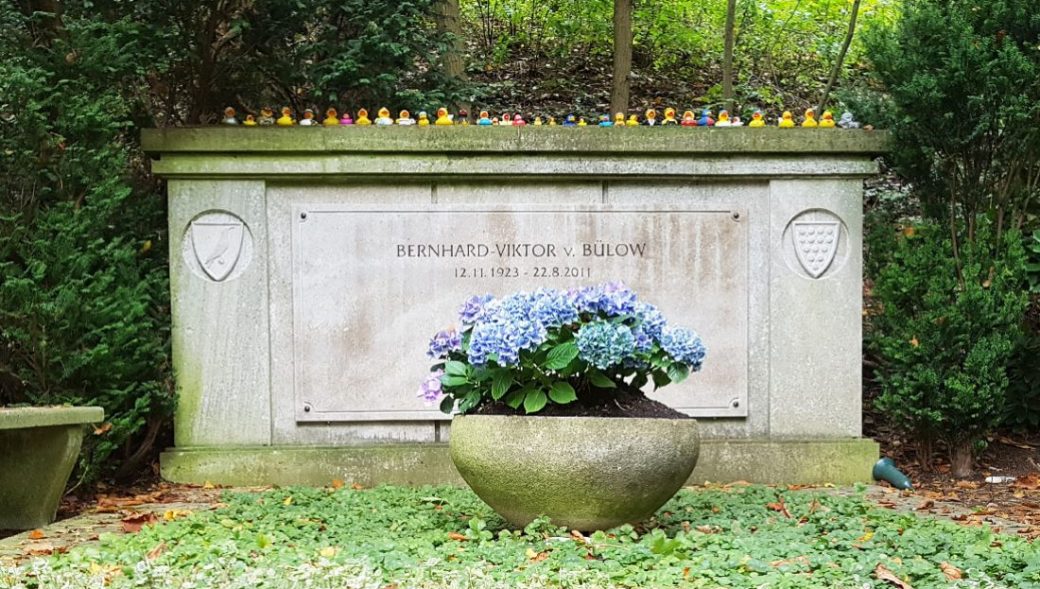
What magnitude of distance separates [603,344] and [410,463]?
2519 mm

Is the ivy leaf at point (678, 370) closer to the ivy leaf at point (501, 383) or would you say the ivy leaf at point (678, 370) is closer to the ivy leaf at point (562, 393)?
the ivy leaf at point (562, 393)

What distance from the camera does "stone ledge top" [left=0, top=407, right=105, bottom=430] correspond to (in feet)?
15.5

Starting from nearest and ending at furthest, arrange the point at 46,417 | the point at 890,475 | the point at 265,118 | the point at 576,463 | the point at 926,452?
the point at 576,463 → the point at 46,417 → the point at 890,475 → the point at 926,452 → the point at 265,118

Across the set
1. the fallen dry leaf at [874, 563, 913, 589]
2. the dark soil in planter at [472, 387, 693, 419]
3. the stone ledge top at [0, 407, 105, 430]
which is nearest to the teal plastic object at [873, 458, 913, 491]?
the dark soil in planter at [472, 387, 693, 419]

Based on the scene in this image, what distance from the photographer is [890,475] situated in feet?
21.3

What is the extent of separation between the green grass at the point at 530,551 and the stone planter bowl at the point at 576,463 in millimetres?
109

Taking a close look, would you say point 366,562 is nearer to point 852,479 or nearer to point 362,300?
point 362,300

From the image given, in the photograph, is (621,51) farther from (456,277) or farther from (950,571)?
(950,571)

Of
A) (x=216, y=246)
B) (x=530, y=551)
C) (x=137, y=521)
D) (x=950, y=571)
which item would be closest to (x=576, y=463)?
(x=530, y=551)

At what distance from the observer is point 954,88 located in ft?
21.6

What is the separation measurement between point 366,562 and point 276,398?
9.46 ft

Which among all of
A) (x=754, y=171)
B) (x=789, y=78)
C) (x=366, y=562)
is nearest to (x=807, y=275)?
(x=754, y=171)

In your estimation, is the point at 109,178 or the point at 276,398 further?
the point at 276,398

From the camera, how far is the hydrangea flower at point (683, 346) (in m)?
4.57
